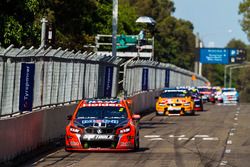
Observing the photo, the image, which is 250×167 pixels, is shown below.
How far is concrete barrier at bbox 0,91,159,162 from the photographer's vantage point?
19.1 metres

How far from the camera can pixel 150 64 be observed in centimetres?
5634

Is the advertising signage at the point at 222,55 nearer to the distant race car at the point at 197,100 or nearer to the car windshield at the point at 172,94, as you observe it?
the distant race car at the point at 197,100

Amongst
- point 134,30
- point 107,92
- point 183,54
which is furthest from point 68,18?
point 183,54

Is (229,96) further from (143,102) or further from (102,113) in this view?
(102,113)

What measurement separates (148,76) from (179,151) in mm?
32278

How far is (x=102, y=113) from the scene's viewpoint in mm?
23344

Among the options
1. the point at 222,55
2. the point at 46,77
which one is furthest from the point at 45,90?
the point at 222,55

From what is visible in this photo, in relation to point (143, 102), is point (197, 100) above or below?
above

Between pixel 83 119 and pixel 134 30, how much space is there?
70.7 m

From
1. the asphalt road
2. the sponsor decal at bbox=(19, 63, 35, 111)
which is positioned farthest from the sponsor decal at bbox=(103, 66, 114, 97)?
the sponsor decal at bbox=(19, 63, 35, 111)

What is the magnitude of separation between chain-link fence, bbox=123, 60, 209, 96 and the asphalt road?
11433 mm

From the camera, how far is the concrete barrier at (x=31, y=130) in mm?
19105

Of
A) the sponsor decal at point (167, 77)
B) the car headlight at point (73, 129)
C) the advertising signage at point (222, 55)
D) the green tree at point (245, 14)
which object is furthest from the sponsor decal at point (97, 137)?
the green tree at point (245, 14)

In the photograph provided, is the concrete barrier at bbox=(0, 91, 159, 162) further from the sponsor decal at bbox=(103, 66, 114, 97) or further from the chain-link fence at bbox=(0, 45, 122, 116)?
the sponsor decal at bbox=(103, 66, 114, 97)
